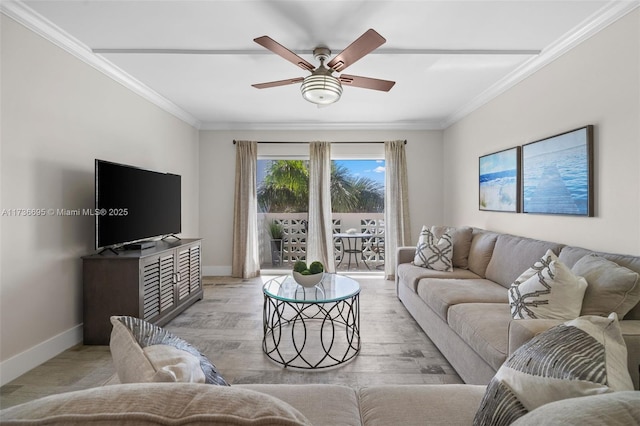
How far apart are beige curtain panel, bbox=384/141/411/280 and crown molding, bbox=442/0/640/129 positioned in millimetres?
1483

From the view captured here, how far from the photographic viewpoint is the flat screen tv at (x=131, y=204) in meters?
2.68

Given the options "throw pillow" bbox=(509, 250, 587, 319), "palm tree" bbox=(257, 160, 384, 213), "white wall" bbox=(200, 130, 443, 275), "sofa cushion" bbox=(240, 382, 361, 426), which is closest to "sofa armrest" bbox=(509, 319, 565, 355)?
"throw pillow" bbox=(509, 250, 587, 319)

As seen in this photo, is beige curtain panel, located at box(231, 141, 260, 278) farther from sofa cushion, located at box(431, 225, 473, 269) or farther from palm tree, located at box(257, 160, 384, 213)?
sofa cushion, located at box(431, 225, 473, 269)

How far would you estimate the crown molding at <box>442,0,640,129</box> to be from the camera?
2.09 metres

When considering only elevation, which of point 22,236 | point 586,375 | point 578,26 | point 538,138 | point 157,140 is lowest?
point 586,375

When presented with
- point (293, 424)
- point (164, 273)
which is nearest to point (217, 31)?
point (164, 273)

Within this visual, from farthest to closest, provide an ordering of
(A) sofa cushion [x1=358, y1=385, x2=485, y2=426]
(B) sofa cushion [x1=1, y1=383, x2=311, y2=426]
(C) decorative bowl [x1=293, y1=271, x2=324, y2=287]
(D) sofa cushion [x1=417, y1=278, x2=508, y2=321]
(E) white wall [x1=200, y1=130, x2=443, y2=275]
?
1. (E) white wall [x1=200, y1=130, x2=443, y2=275]
2. (C) decorative bowl [x1=293, y1=271, x2=324, y2=287]
3. (D) sofa cushion [x1=417, y1=278, x2=508, y2=321]
4. (A) sofa cushion [x1=358, y1=385, x2=485, y2=426]
5. (B) sofa cushion [x1=1, y1=383, x2=311, y2=426]

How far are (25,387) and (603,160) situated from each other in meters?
4.29

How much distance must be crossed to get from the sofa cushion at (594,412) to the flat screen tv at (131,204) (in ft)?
10.1

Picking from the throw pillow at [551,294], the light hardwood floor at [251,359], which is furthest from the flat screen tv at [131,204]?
the throw pillow at [551,294]

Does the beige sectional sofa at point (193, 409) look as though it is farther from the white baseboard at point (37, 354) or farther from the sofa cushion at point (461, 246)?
the sofa cushion at point (461, 246)

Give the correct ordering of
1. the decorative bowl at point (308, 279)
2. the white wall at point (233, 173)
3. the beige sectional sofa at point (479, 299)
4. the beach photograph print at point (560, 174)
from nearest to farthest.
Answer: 1. the beige sectional sofa at point (479, 299)
2. the beach photograph print at point (560, 174)
3. the decorative bowl at point (308, 279)
4. the white wall at point (233, 173)

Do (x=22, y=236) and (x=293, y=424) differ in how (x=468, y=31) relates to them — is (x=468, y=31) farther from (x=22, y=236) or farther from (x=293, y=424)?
(x=22, y=236)

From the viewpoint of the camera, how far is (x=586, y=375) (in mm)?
743
